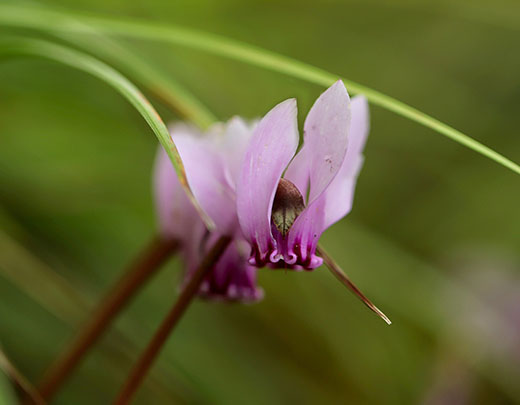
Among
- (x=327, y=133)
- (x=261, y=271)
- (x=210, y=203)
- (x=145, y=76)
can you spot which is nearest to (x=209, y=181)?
(x=210, y=203)

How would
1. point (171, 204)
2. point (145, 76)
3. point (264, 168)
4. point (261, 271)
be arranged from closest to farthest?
point (264, 168), point (171, 204), point (145, 76), point (261, 271)

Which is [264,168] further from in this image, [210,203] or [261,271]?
[261,271]

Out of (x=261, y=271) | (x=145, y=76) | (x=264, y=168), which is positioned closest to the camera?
(x=264, y=168)

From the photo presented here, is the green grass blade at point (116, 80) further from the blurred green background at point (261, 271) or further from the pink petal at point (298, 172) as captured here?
the blurred green background at point (261, 271)

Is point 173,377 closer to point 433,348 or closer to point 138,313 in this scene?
point 138,313

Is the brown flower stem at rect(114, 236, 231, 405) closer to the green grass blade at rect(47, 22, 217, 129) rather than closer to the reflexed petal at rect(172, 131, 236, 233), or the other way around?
the reflexed petal at rect(172, 131, 236, 233)

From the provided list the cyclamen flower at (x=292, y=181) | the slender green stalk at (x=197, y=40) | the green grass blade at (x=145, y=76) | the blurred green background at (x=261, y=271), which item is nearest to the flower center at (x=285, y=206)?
the cyclamen flower at (x=292, y=181)
